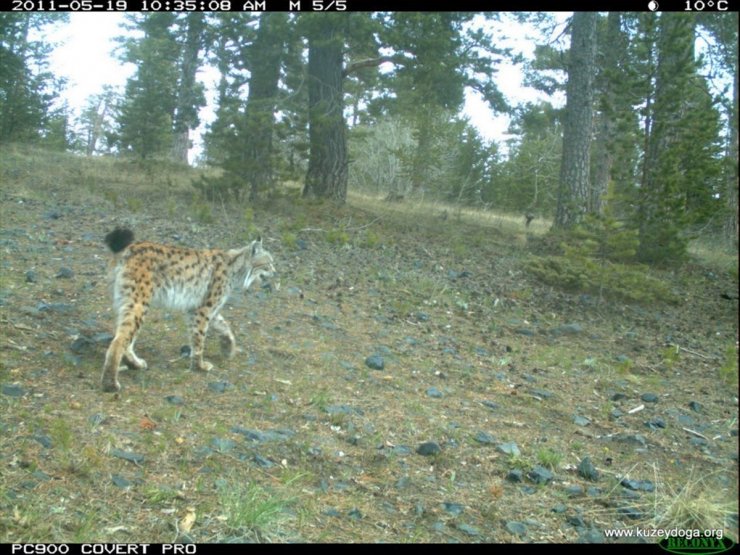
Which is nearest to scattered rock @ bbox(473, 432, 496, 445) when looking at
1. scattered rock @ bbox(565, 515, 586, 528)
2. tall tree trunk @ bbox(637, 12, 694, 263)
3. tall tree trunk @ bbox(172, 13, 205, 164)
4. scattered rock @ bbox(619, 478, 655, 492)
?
scattered rock @ bbox(619, 478, 655, 492)

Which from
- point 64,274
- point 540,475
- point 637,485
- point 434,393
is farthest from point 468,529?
point 64,274

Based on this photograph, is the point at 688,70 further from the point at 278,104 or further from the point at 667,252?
the point at 278,104

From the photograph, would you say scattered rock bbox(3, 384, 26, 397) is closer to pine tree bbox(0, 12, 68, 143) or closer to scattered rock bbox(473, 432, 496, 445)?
scattered rock bbox(473, 432, 496, 445)

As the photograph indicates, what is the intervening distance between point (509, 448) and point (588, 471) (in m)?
0.67

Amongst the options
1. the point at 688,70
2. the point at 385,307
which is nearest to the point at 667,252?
the point at 688,70

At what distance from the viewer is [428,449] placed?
5996 mm

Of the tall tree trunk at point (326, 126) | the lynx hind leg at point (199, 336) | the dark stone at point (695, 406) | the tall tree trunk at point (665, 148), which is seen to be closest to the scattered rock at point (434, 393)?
the lynx hind leg at point (199, 336)

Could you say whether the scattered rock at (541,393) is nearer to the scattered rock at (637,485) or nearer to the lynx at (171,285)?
the scattered rock at (637,485)

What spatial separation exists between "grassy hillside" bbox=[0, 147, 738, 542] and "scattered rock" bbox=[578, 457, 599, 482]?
0.04 ft

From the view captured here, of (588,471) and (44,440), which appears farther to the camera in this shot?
(588,471)

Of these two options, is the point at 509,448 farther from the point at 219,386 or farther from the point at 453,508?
the point at 219,386

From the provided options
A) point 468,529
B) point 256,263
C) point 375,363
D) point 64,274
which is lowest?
point 468,529

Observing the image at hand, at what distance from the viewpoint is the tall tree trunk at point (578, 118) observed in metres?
15.7

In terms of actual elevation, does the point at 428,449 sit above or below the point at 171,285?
below
